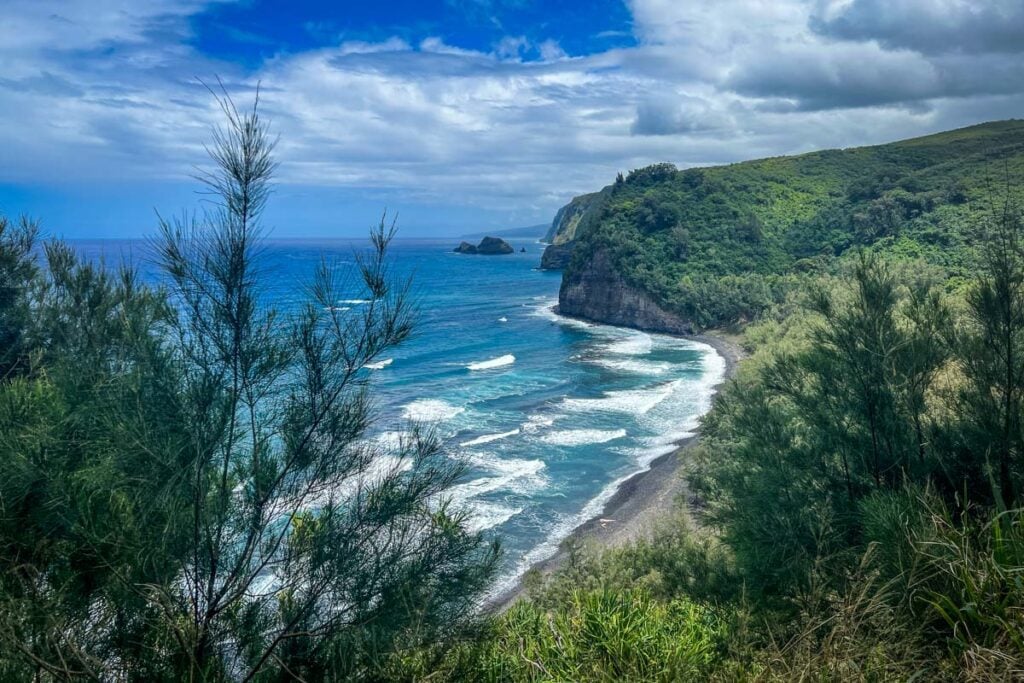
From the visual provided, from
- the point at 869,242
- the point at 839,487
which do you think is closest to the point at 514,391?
the point at 839,487

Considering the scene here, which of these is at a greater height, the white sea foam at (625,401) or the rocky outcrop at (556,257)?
the rocky outcrop at (556,257)

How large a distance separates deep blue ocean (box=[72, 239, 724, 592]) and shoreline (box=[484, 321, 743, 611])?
414mm

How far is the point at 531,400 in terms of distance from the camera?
1239 inches

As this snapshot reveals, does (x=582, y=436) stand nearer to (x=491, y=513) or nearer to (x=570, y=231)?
(x=491, y=513)

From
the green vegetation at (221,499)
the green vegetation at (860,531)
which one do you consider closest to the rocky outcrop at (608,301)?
the green vegetation at (860,531)

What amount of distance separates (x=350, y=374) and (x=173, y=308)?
1.38m

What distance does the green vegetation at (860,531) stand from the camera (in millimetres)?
3963

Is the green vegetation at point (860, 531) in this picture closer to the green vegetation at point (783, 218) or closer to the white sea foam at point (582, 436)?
the white sea foam at point (582, 436)

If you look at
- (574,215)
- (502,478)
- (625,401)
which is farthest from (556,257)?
(502,478)

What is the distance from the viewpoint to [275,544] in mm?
4934

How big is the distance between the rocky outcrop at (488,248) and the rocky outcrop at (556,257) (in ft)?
102

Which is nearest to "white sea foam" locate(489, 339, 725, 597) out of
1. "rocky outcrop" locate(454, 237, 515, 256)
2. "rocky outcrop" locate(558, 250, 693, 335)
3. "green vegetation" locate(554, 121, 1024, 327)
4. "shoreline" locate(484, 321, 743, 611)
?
"shoreline" locate(484, 321, 743, 611)

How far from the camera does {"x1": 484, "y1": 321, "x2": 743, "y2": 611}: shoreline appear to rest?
16.3m

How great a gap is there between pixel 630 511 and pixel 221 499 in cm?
1660
